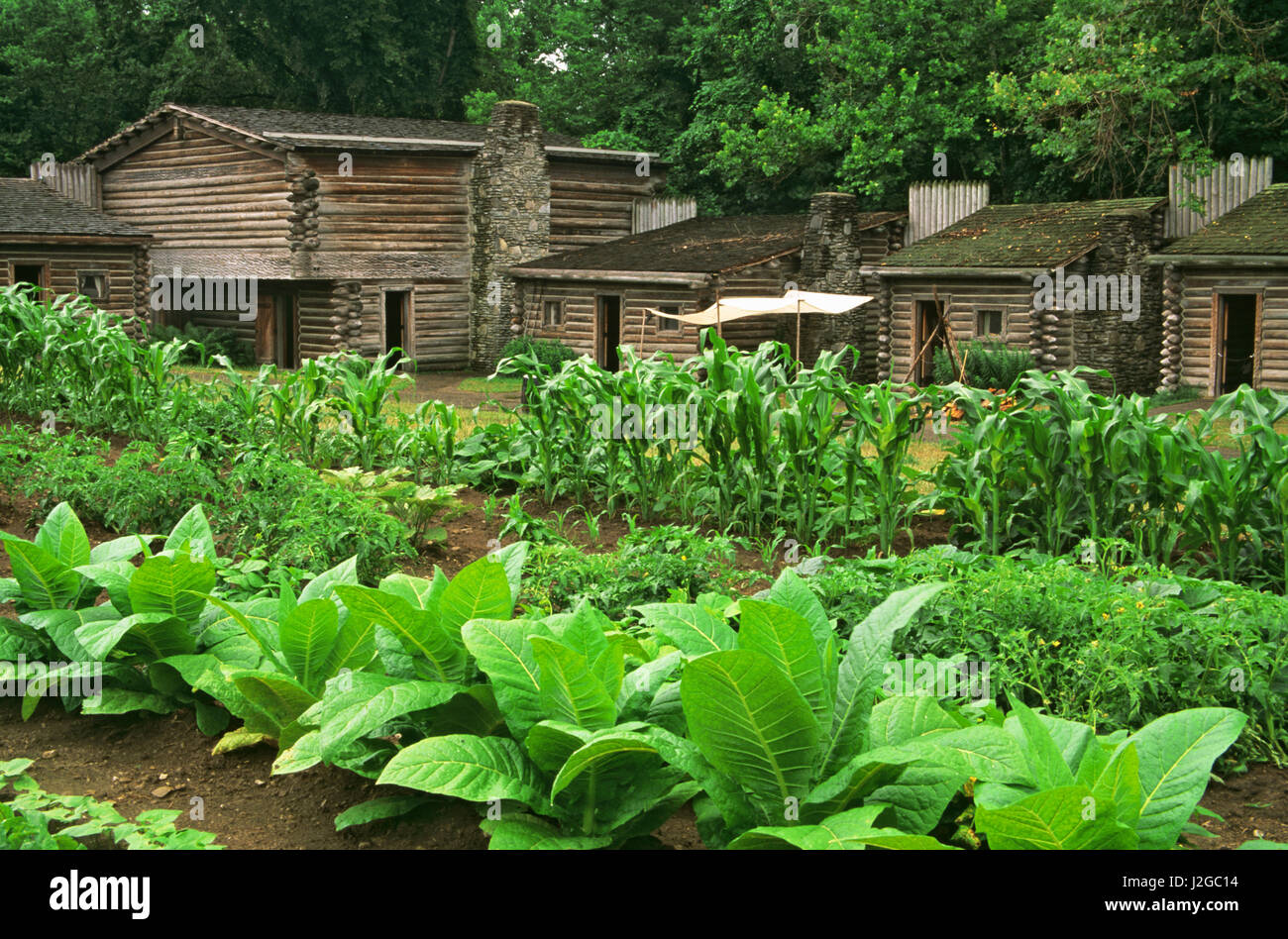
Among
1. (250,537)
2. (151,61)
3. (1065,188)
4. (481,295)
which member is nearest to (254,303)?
(481,295)

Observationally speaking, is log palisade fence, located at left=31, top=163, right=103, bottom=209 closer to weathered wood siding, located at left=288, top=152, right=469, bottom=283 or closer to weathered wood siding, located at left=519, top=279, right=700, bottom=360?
weathered wood siding, located at left=288, top=152, right=469, bottom=283

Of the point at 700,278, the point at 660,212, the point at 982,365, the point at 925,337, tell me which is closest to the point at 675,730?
the point at 982,365

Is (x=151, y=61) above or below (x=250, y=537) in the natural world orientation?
above

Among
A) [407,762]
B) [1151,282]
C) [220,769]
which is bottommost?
[220,769]

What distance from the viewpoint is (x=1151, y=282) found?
85.1 ft

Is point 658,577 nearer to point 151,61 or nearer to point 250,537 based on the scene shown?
point 250,537

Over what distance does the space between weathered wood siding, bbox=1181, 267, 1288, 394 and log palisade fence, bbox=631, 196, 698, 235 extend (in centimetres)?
1270

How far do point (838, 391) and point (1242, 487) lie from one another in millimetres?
2519

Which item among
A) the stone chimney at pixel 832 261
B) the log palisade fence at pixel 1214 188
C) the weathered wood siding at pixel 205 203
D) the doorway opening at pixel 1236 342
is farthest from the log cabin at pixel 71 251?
the doorway opening at pixel 1236 342

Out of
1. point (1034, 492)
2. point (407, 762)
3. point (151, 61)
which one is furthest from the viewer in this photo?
point (151, 61)

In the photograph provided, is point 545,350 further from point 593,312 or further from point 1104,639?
point 1104,639

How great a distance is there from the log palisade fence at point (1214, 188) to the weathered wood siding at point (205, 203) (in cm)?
1859

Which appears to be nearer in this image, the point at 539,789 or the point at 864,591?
the point at 539,789

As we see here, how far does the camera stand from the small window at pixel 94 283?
29.1 meters
